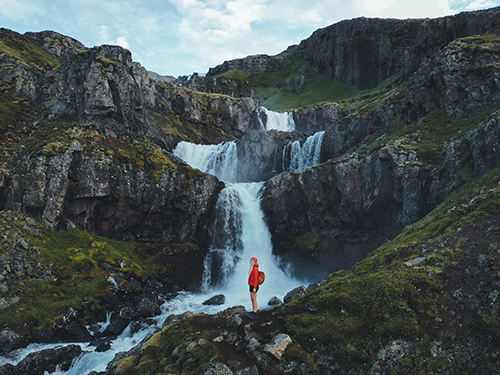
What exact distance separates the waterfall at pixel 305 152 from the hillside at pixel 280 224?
1384 mm

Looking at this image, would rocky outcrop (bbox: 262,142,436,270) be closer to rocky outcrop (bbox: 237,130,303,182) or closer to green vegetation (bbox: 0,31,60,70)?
rocky outcrop (bbox: 237,130,303,182)

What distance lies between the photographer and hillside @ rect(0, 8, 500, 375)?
29.0 feet

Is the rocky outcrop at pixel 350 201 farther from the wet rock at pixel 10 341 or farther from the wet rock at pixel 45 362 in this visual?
the wet rock at pixel 10 341

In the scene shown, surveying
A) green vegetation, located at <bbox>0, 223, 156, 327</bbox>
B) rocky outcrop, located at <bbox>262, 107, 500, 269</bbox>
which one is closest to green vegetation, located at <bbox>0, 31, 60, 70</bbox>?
green vegetation, located at <bbox>0, 223, 156, 327</bbox>

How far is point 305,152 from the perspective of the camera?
5403 centimetres

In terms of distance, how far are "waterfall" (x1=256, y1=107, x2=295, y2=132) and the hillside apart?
936 inches

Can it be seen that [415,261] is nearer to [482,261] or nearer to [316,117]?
[482,261]

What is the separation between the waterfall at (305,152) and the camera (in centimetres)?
5294

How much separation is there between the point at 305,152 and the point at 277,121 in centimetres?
3249

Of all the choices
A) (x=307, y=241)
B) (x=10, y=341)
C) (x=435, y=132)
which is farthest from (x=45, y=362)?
(x=435, y=132)

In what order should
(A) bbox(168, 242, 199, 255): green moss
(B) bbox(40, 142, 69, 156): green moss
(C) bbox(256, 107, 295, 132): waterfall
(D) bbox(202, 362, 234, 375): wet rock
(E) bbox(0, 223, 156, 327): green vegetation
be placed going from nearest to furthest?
(D) bbox(202, 362, 234, 375): wet rock < (E) bbox(0, 223, 156, 327): green vegetation < (B) bbox(40, 142, 69, 156): green moss < (A) bbox(168, 242, 199, 255): green moss < (C) bbox(256, 107, 295, 132): waterfall

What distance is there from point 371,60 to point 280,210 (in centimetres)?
9560

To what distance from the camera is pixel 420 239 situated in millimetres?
16375

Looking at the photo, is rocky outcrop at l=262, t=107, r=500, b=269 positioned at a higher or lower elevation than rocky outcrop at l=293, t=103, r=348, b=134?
lower
